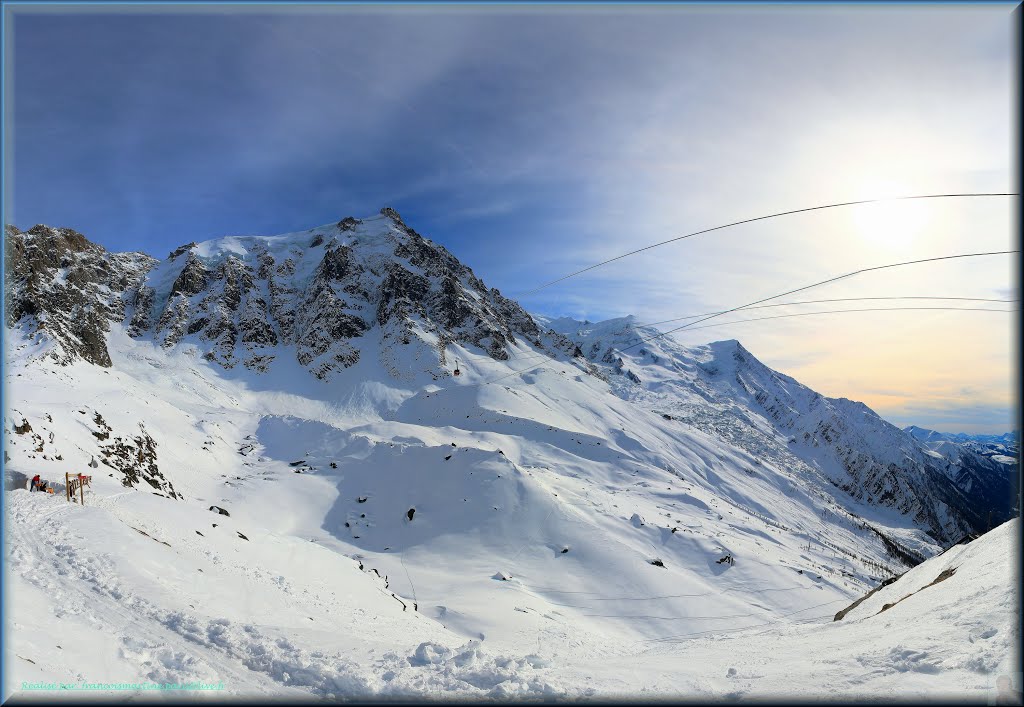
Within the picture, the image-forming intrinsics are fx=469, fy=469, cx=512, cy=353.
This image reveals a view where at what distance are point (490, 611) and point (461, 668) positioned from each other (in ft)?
57.8

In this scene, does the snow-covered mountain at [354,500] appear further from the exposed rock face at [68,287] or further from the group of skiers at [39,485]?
the group of skiers at [39,485]

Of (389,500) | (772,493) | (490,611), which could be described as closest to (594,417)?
(772,493)

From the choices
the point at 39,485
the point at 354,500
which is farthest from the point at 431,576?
the point at 39,485

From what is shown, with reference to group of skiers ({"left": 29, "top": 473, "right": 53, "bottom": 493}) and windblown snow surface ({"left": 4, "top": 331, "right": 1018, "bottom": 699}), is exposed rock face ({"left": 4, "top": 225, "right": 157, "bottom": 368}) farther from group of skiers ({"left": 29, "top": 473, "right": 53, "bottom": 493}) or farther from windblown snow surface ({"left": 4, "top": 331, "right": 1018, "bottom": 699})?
group of skiers ({"left": 29, "top": 473, "right": 53, "bottom": 493})

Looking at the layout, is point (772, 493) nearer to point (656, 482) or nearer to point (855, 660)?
point (656, 482)

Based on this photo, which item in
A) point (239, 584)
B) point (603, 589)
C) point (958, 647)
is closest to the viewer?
point (958, 647)

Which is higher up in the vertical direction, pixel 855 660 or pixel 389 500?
pixel 855 660

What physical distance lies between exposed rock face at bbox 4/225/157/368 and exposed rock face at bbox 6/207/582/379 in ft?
1.24

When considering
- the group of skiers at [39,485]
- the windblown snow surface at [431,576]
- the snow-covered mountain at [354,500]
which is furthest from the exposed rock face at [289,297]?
the group of skiers at [39,485]

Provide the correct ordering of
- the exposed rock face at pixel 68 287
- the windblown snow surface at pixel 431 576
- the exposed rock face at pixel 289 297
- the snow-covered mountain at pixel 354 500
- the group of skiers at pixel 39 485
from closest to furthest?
the windblown snow surface at pixel 431 576 < the snow-covered mountain at pixel 354 500 < the group of skiers at pixel 39 485 < the exposed rock face at pixel 68 287 < the exposed rock face at pixel 289 297

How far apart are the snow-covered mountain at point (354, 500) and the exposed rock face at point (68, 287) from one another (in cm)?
61

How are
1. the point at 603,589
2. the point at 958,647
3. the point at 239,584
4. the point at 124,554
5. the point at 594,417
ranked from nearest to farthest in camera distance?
the point at 958,647 < the point at 124,554 < the point at 239,584 < the point at 603,589 < the point at 594,417

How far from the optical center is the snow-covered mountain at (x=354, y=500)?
9352 mm

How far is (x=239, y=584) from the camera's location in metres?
13.7
